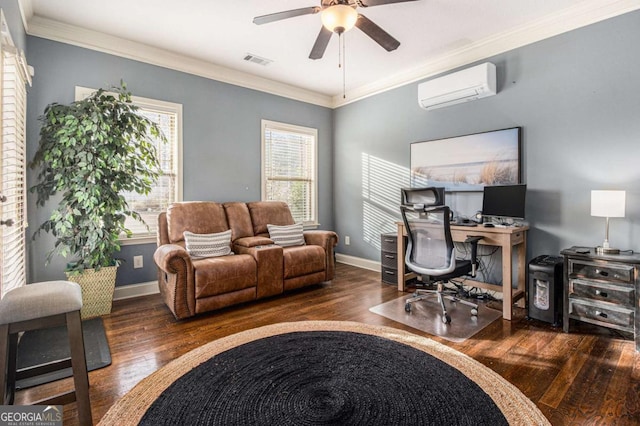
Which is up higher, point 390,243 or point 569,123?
point 569,123

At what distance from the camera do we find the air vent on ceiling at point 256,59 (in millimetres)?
3711

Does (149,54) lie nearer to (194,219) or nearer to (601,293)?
(194,219)

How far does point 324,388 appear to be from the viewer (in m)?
1.80

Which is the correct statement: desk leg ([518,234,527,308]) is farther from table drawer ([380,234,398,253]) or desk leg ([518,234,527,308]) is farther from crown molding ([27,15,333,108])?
crown molding ([27,15,333,108])

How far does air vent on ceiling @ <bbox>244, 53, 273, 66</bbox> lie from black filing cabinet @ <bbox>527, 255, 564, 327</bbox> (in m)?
3.58

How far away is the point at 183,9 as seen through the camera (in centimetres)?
277

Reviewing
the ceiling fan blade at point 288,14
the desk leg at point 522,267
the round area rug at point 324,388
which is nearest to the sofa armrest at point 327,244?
the round area rug at point 324,388

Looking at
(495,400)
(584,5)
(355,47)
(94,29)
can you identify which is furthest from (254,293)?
(584,5)

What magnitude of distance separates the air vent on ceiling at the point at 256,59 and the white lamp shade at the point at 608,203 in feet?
11.7

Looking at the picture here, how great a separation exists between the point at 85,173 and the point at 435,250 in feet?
10.4

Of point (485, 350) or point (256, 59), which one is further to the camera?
point (256, 59)

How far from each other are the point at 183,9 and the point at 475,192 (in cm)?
341

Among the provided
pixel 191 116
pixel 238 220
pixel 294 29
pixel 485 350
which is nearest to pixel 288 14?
pixel 294 29

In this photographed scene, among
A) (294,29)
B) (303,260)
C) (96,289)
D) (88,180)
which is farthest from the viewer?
(303,260)
